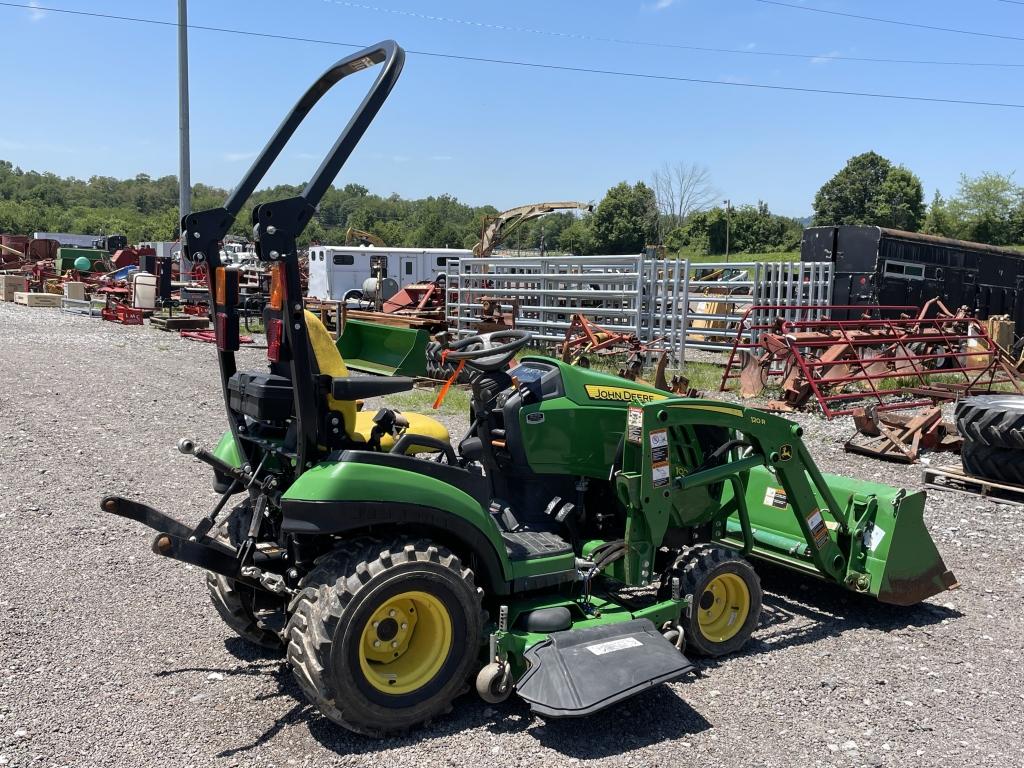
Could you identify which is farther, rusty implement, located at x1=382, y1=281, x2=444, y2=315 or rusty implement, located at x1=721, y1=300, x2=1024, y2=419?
rusty implement, located at x1=382, y1=281, x2=444, y2=315

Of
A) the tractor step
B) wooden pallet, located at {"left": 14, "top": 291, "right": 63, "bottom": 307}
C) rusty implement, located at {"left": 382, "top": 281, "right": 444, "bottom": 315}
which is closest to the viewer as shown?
the tractor step

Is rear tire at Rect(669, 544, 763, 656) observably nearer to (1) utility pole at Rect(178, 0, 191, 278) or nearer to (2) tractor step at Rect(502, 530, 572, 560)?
(2) tractor step at Rect(502, 530, 572, 560)

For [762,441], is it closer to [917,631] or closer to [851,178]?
[917,631]

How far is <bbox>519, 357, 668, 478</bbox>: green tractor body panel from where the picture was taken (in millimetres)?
4199

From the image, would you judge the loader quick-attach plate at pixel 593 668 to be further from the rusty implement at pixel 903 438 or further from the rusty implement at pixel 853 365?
the rusty implement at pixel 853 365

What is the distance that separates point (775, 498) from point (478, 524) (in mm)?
2653

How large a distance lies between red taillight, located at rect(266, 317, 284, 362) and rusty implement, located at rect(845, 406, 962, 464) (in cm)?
751

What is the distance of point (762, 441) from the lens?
4.50 metres

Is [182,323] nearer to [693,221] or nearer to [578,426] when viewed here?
[578,426]

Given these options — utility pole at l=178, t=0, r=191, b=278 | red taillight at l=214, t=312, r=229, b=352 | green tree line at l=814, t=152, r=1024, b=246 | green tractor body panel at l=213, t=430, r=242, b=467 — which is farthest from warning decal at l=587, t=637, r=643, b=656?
green tree line at l=814, t=152, r=1024, b=246

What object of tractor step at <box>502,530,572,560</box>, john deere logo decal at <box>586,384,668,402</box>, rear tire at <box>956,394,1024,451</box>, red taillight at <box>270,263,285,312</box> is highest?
red taillight at <box>270,263,285,312</box>

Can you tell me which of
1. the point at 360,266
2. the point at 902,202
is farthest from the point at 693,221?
the point at 360,266

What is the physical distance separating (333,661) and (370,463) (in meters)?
→ 0.77

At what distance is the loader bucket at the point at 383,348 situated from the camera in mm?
8562
